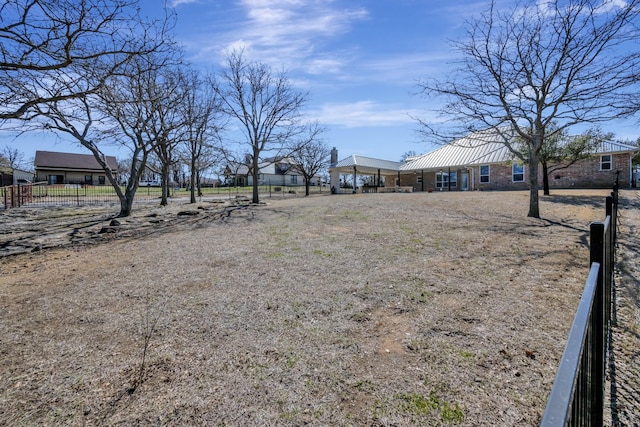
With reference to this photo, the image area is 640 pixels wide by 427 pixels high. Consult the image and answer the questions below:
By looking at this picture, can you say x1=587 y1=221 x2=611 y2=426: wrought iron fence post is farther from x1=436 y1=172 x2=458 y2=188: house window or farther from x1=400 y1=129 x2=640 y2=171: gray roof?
x1=436 y1=172 x2=458 y2=188: house window

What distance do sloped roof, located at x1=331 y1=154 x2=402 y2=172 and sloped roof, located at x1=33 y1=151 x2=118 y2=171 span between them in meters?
41.1

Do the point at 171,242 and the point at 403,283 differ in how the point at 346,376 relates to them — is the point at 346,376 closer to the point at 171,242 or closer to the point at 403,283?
the point at 403,283

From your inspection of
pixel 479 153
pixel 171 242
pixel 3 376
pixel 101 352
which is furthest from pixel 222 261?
pixel 479 153

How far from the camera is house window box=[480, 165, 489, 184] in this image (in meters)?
29.7

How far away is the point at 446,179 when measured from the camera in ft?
113

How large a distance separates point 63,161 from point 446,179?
189 ft

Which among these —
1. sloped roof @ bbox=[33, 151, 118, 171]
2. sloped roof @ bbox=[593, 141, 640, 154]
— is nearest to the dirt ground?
sloped roof @ bbox=[593, 141, 640, 154]

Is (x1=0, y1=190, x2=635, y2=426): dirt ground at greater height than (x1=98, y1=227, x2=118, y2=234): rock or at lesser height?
lesser

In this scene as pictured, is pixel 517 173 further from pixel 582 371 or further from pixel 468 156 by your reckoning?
pixel 582 371

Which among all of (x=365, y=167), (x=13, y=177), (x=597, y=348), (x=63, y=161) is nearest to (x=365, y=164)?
(x=365, y=167)

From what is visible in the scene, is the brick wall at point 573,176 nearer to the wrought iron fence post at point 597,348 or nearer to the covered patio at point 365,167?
the covered patio at point 365,167

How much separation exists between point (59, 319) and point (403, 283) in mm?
4168

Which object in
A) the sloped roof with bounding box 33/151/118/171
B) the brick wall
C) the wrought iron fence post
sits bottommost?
the wrought iron fence post

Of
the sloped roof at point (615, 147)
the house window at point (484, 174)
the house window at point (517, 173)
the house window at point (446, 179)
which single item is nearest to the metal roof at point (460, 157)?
the house window at point (484, 174)
